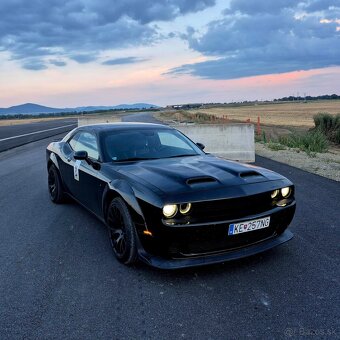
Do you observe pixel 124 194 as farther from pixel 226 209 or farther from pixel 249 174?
pixel 249 174

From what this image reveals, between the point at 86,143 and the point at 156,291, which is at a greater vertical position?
the point at 86,143

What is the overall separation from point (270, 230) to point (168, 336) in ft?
5.42

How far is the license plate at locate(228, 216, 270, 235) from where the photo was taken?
12.0 ft

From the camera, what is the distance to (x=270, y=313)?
10.2 ft

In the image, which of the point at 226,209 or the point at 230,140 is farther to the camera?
the point at 230,140

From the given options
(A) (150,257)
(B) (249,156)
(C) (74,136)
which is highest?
(C) (74,136)

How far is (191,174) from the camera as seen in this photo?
3979 mm

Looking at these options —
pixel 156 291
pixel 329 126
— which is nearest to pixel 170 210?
pixel 156 291

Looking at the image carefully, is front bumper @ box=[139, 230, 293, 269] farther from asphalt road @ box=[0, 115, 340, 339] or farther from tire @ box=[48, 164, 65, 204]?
tire @ box=[48, 164, 65, 204]

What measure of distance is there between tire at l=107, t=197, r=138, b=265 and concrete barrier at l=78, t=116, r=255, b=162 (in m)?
7.70

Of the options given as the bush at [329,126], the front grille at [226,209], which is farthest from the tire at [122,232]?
the bush at [329,126]

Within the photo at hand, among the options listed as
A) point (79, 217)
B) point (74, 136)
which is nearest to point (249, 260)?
point (79, 217)

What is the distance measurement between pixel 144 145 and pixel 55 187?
2.30 meters

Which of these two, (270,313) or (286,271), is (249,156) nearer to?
(286,271)
